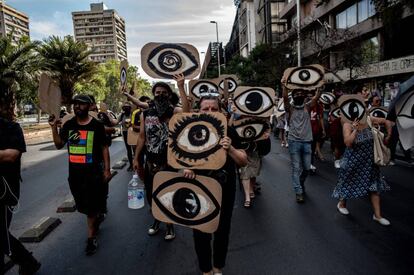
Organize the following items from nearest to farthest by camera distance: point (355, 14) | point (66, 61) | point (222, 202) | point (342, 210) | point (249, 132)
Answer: point (222, 202) < point (342, 210) < point (249, 132) < point (355, 14) < point (66, 61)

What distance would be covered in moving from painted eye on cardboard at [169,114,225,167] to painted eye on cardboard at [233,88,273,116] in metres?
2.67

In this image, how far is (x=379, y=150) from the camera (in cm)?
426

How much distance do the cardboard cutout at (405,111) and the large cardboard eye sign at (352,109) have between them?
59.7 inches

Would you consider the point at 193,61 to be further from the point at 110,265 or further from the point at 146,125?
the point at 110,265

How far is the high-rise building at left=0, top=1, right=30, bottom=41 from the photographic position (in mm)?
98625

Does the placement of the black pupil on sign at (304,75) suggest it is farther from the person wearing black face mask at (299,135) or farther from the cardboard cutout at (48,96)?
the cardboard cutout at (48,96)

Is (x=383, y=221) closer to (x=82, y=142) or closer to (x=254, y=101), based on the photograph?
(x=254, y=101)

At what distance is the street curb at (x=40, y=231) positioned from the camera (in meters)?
4.19

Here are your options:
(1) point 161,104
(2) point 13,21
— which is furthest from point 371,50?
(2) point 13,21

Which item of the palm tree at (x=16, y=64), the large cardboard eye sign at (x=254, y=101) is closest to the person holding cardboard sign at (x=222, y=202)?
the large cardboard eye sign at (x=254, y=101)

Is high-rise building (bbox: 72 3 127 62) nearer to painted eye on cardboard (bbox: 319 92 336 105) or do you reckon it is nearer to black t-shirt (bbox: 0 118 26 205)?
painted eye on cardboard (bbox: 319 92 336 105)

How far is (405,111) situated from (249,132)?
2.81 metres

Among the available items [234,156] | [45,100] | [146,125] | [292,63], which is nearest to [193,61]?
[146,125]

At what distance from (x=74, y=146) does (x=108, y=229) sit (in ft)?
4.33
